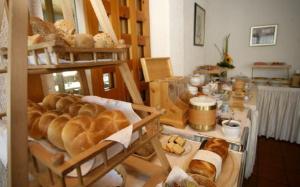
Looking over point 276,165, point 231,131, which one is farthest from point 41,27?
point 276,165

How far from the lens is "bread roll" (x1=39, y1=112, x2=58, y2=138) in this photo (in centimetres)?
48

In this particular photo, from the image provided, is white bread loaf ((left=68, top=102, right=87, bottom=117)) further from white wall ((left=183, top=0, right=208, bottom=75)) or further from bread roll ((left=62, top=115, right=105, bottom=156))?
white wall ((left=183, top=0, right=208, bottom=75))

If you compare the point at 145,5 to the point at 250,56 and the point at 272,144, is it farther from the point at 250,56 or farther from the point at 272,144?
the point at 272,144

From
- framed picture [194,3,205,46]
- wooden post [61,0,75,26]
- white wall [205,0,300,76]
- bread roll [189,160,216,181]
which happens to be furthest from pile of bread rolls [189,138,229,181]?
white wall [205,0,300,76]

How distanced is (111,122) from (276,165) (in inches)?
82.5

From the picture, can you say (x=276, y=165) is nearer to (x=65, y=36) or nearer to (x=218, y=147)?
(x=218, y=147)

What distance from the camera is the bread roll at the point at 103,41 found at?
1.61 feet

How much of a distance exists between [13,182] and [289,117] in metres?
2.70

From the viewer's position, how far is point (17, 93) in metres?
0.32

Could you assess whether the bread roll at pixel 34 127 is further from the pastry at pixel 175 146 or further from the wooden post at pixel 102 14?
the pastry at pixel 175 146

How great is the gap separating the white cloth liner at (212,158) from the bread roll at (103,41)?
532mm

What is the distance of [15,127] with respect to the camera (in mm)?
317

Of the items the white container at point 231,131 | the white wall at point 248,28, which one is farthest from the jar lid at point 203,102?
the white wall at point 248,28

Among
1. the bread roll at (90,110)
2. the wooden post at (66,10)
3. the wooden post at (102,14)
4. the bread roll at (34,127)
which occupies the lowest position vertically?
the bread roll at (34,127)
